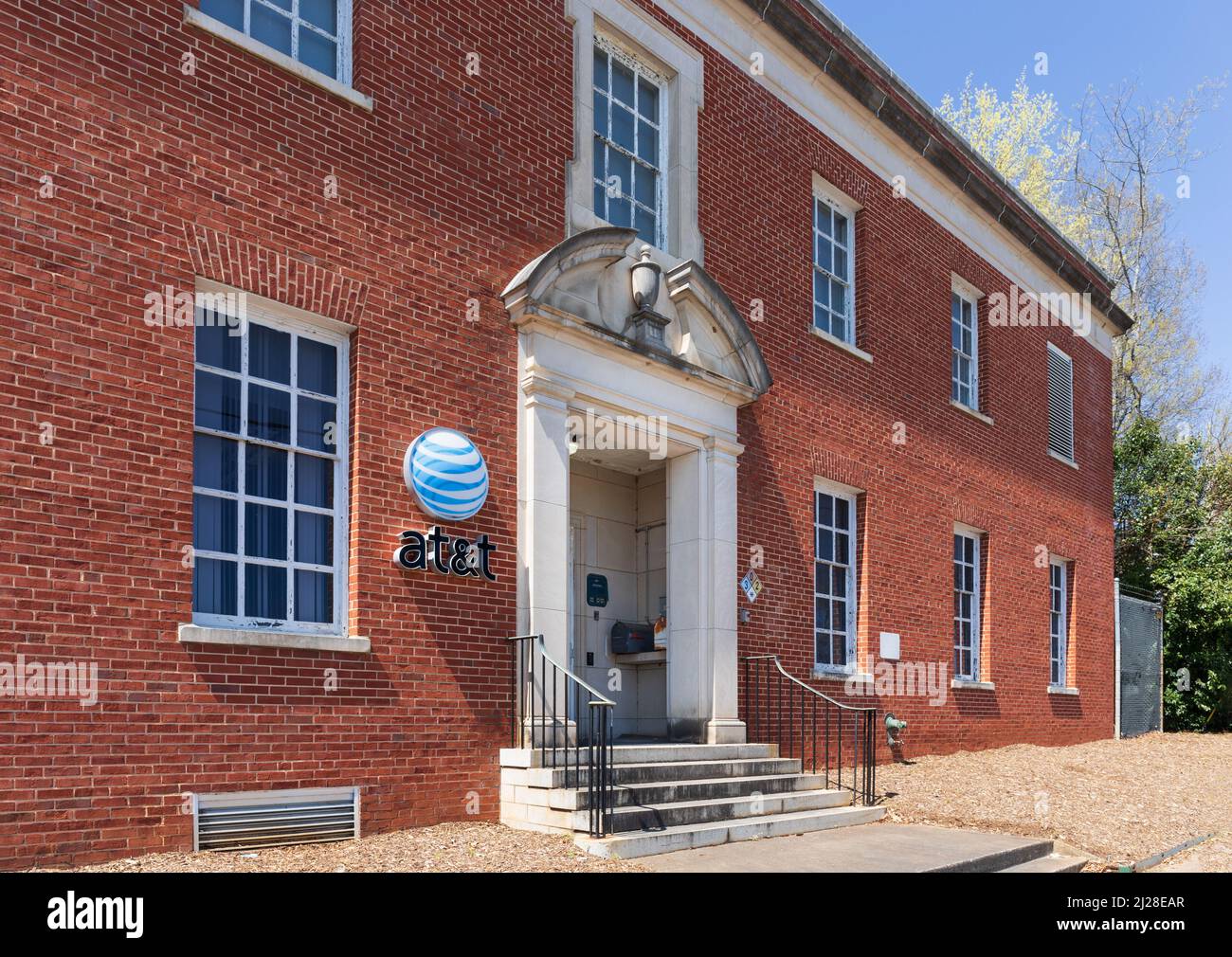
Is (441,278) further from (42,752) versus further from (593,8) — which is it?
(42,752)

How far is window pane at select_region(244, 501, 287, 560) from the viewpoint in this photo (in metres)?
7.30

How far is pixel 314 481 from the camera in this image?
25.3 feet

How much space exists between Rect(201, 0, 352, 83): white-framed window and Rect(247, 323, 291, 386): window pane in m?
1.94

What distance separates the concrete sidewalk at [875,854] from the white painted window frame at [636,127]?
18.1ft

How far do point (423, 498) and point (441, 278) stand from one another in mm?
1714

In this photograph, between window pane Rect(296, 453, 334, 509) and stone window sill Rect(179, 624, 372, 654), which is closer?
stone window sill Rect(179, 624, 372, 654)

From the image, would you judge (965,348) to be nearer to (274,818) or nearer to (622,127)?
(622,127)

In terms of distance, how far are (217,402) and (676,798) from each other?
4.39 metres

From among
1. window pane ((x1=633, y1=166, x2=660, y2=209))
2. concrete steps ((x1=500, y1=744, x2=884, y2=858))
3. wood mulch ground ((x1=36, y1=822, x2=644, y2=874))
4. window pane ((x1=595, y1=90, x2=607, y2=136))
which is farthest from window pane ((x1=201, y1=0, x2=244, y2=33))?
concrete steps ((x1=500, y1=744, x2=884, y2=858))

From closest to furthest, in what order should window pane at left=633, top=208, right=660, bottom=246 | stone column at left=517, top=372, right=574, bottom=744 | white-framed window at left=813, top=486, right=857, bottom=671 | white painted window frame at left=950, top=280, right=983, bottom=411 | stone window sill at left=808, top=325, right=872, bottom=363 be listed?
stone column at left=517, top=372, right=574, bottom=744 → window pane at left=633, top=208, right=660, bottom=246 → white-framed window at left=813, top=486, right=857, bottom=671 → stone window sill at left=808, top=325, right=872, bottom=363 → white painted window frame at left=950, top=280, right=983, bottom=411

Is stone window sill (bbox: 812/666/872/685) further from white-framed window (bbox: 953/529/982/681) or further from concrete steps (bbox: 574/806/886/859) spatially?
white-framed window (bbox: 953/529/982/681)

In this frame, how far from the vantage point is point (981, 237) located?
1642cm

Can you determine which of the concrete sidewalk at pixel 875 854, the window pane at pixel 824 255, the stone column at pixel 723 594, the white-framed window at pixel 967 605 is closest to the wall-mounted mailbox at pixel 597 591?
the stone column at pixel 723 594
